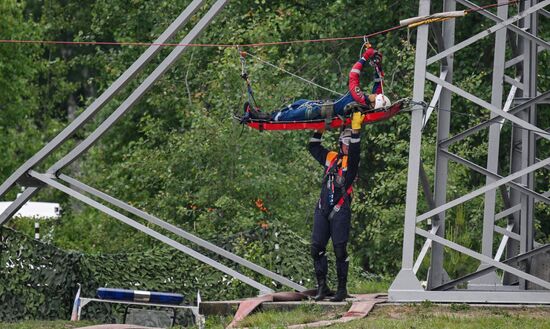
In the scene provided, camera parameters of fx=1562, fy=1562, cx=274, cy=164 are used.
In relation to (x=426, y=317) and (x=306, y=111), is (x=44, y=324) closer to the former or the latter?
(x=306, y=111)

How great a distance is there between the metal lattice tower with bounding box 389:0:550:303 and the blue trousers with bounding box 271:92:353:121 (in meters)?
0.80

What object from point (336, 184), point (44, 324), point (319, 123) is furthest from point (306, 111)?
point (44, 324)

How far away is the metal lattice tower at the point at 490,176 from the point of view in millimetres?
14516

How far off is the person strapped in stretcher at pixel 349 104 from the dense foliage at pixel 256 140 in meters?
3.99

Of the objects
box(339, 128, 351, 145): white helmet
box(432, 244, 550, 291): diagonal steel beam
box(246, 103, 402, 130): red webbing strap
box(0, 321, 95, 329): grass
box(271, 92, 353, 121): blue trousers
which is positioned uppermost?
box(271, 92, 353, 121): blue trousers

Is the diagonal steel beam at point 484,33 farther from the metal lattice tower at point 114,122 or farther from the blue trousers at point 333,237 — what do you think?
the metal lattice tower at point 114,122

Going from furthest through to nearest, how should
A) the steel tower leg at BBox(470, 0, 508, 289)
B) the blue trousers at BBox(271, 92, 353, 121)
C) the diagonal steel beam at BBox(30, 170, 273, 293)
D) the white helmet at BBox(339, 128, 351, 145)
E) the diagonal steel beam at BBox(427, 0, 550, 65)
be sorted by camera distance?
the steel tower leg at BBox(470, 0, 508, 289) → the diagonal steel beam at BBox(30, 170, 273, 293) → the blue trousers at BBox(271, 92, 353, 121) → the white helmet at BBox(339, 128, 351, 145) → the diagonal steel beam at BBox(427, 0, 550, 65)

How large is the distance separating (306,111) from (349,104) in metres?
0.58

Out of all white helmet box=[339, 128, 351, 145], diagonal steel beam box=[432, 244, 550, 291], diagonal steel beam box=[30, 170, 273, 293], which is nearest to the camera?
diagonal steel beam box=[432, 244, 550, 291]

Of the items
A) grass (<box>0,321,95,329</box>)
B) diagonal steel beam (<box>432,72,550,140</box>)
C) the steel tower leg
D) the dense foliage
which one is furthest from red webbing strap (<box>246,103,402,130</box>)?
the dense foliage

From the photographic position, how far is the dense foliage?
23422mm

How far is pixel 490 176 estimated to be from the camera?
15.5 metres

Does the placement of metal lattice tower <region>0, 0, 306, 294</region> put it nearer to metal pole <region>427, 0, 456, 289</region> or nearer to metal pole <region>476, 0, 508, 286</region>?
metal pole <region>427, 0, 456, 289</region>

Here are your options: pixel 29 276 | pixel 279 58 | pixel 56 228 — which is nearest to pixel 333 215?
pixel 29 276
